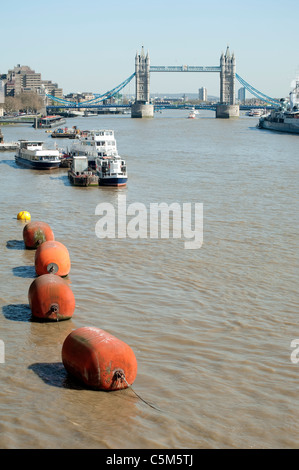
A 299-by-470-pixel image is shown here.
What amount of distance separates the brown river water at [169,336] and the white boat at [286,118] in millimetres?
78773

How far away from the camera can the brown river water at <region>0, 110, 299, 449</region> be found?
9430 millimetres

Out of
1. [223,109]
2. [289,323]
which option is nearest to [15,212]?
[289,323]

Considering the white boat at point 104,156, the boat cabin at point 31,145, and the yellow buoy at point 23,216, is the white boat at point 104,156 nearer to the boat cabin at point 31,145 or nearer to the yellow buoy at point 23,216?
the boat cabin at point 31,145

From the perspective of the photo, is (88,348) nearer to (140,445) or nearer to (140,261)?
(140,445)

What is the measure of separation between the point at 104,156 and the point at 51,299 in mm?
28918

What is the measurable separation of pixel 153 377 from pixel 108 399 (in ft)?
3.99

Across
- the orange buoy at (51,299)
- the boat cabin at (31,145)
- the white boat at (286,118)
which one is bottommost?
the orange buoy at (51,299)

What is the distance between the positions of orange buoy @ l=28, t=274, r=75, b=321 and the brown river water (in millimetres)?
230

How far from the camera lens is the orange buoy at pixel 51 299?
13.4m

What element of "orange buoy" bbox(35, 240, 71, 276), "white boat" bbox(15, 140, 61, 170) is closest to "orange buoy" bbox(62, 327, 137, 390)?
"orange buoy" bbox(35, 240, 71, 276)

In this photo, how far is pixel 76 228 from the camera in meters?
24.7

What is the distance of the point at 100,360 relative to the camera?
10102 mm

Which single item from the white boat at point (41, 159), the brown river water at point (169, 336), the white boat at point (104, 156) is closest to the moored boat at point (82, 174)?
the white boat at point (104, 156)

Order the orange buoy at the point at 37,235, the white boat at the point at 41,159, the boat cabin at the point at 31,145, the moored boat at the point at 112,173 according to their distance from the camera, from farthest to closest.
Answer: the boat cabin at the point at 31,145 < the white boat at the point at 41,159 < the moored boat at the point at 112,173 < the orange buoy at the point at 37,235
